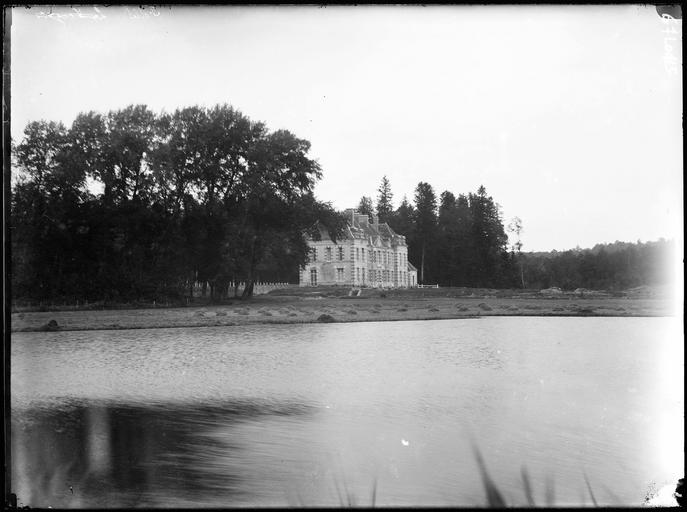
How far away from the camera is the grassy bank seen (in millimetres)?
5090

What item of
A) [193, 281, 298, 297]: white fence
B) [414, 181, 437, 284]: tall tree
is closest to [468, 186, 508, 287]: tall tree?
[414, 181, 437, 284]: tall tree

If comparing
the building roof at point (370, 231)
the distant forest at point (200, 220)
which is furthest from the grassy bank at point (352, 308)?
the building roof at point (370, 231)

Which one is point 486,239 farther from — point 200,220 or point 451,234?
point 200,220

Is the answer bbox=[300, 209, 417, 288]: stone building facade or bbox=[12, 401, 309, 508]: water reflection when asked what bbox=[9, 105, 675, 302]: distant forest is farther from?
bbox=[12, 401, 309, 508]: water reflection

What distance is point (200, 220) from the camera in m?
4.96

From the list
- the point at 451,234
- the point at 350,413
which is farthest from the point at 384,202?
the point at 350,413

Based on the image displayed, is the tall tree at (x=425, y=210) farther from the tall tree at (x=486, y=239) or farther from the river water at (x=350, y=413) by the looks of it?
the river water at (x=350, y=413)

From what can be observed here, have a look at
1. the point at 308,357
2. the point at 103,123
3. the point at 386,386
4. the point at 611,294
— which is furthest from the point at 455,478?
the point at 103,123

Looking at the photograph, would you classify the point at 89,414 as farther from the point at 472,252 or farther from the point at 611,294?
the point at 611,294

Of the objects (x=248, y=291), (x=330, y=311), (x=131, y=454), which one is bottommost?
(x=131, y=454)

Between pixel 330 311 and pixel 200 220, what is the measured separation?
4.72ft

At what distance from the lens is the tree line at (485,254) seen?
453cm

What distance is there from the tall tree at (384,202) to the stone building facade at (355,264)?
175 millimetres

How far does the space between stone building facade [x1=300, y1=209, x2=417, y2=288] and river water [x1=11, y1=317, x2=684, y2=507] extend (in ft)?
1.42
